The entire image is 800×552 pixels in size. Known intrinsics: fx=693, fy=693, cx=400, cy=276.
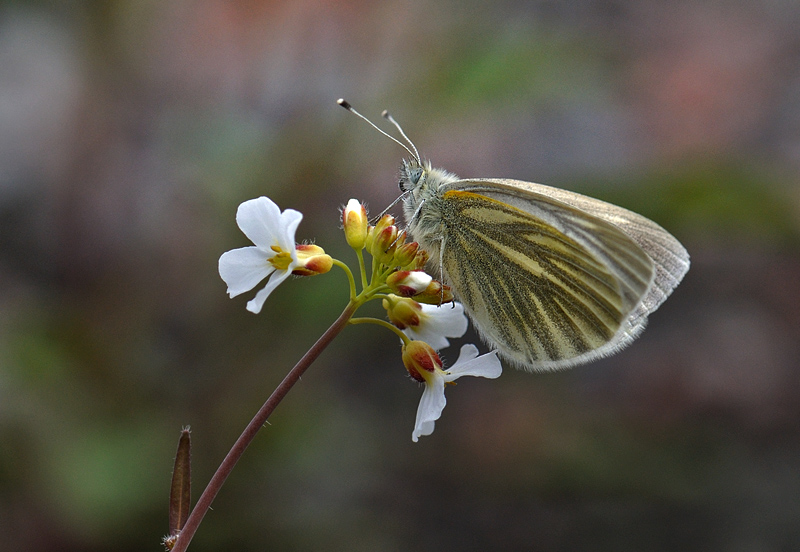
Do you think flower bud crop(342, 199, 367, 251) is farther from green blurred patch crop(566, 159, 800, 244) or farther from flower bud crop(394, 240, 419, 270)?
green blurred patch crop(566, 159, 800, 244)

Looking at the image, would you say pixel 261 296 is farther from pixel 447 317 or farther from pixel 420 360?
pixel 447 317

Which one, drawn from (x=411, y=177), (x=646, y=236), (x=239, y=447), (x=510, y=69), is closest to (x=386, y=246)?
(x=411, y=177)

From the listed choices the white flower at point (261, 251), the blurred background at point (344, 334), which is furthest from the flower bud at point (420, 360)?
the blurred background at point (344, 334)

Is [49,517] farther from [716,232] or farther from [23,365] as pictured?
[716,232]

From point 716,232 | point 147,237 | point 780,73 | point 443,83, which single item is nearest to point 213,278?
point 147,237

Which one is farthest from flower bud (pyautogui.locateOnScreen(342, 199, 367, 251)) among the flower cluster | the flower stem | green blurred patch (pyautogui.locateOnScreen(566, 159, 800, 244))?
green blurred patch (pyautogui.locateOnScreen(566, 159, 800, 244))

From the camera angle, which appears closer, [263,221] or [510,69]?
[263,221]
